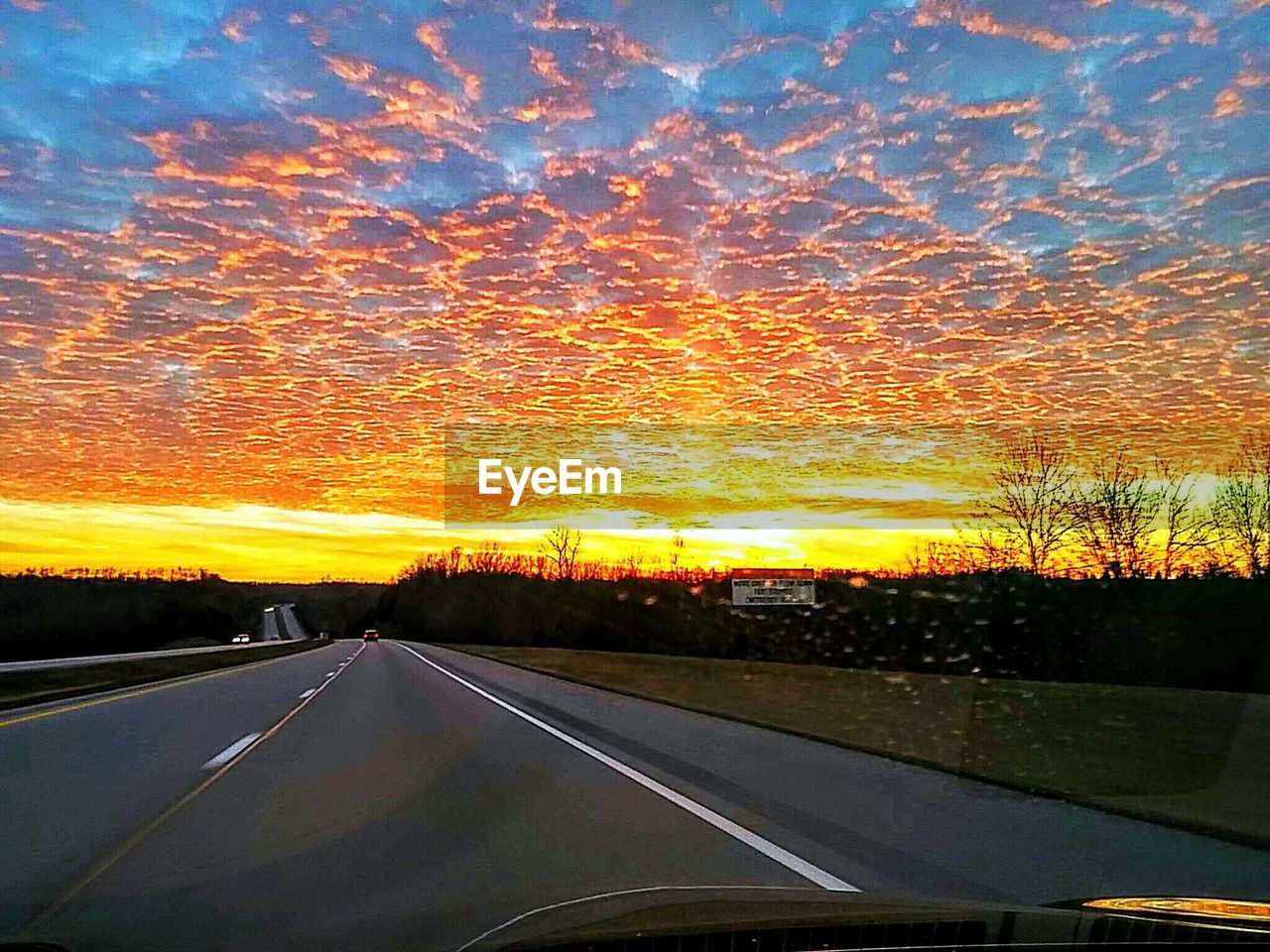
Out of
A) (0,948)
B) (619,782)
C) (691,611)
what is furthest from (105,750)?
(691,611)

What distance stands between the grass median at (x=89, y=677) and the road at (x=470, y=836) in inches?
561

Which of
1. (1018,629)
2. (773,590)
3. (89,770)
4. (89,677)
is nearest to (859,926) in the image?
(89,770)

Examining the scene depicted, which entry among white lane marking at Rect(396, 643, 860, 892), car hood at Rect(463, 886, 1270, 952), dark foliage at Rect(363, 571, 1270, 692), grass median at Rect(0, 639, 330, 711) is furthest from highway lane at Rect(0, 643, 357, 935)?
dark foliage at Rect(363, 571, 1270, 692)

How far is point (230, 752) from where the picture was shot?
604 inches

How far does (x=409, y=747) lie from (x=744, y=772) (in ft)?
18.0

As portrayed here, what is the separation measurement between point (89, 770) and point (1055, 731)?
12.9m

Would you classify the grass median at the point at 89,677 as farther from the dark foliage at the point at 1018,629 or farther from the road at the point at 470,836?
the dark foliage at the point at 1018,629

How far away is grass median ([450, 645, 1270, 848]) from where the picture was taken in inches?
421

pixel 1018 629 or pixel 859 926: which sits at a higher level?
pixel 1018 629

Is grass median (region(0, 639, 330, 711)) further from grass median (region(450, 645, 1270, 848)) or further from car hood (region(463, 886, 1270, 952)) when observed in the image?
car hood (region(463, 886, 1270, 952))

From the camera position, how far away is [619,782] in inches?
492

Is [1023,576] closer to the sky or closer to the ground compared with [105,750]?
closer to the sky

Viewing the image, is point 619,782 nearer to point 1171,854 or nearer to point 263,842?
point 263,842

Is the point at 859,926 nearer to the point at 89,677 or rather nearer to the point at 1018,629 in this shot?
the point at 1018,629
